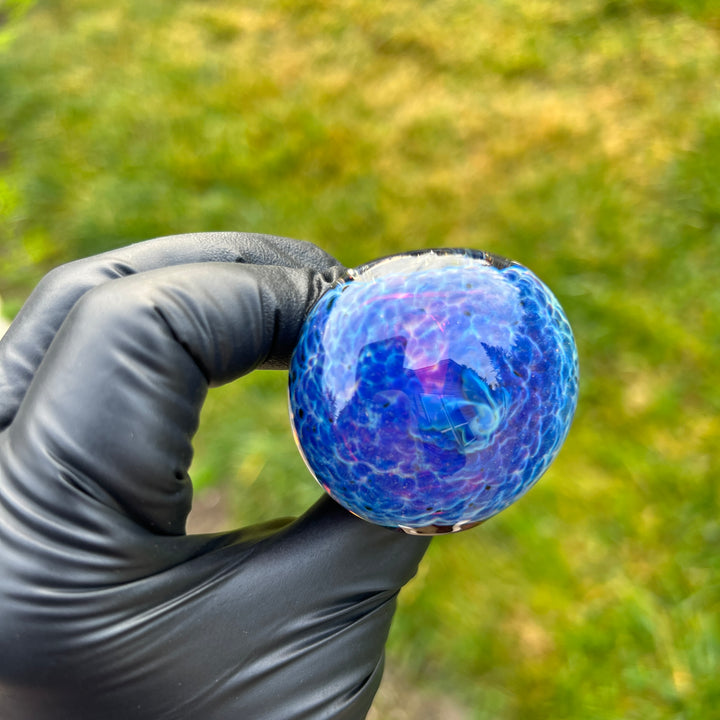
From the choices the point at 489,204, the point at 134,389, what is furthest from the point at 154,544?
the point at 489,204

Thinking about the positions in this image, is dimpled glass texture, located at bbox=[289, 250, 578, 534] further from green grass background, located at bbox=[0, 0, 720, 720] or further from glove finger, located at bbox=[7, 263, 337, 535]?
green grass background, located at bbox=[0, 0, 720, 720]

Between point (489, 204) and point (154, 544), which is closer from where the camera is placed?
point (154, 544)

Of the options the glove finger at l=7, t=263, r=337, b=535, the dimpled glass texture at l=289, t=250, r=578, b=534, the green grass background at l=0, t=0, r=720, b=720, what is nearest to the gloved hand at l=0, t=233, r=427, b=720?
the glove finger at l=7, t=263, r=337, b=535

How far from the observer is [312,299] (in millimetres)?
1446

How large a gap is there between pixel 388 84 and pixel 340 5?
0.76 metres

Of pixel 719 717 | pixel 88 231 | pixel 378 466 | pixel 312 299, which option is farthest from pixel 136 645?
pixel 88 231

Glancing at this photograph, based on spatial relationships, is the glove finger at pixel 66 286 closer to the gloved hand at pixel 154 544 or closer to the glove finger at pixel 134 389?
the gloved hand at pixel 154 544

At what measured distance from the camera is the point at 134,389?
121 cm

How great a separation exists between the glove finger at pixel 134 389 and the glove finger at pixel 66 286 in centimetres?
18

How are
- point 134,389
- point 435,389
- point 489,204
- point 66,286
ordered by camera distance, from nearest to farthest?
point 435,389 → point 134,389 → point 66,286 → point 489,204

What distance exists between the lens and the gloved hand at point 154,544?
1.19m

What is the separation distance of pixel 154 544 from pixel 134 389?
0.29 metres

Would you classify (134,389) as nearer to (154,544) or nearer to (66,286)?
(154,544)

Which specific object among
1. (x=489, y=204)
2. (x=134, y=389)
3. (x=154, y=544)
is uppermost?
(x=134, y=389)
